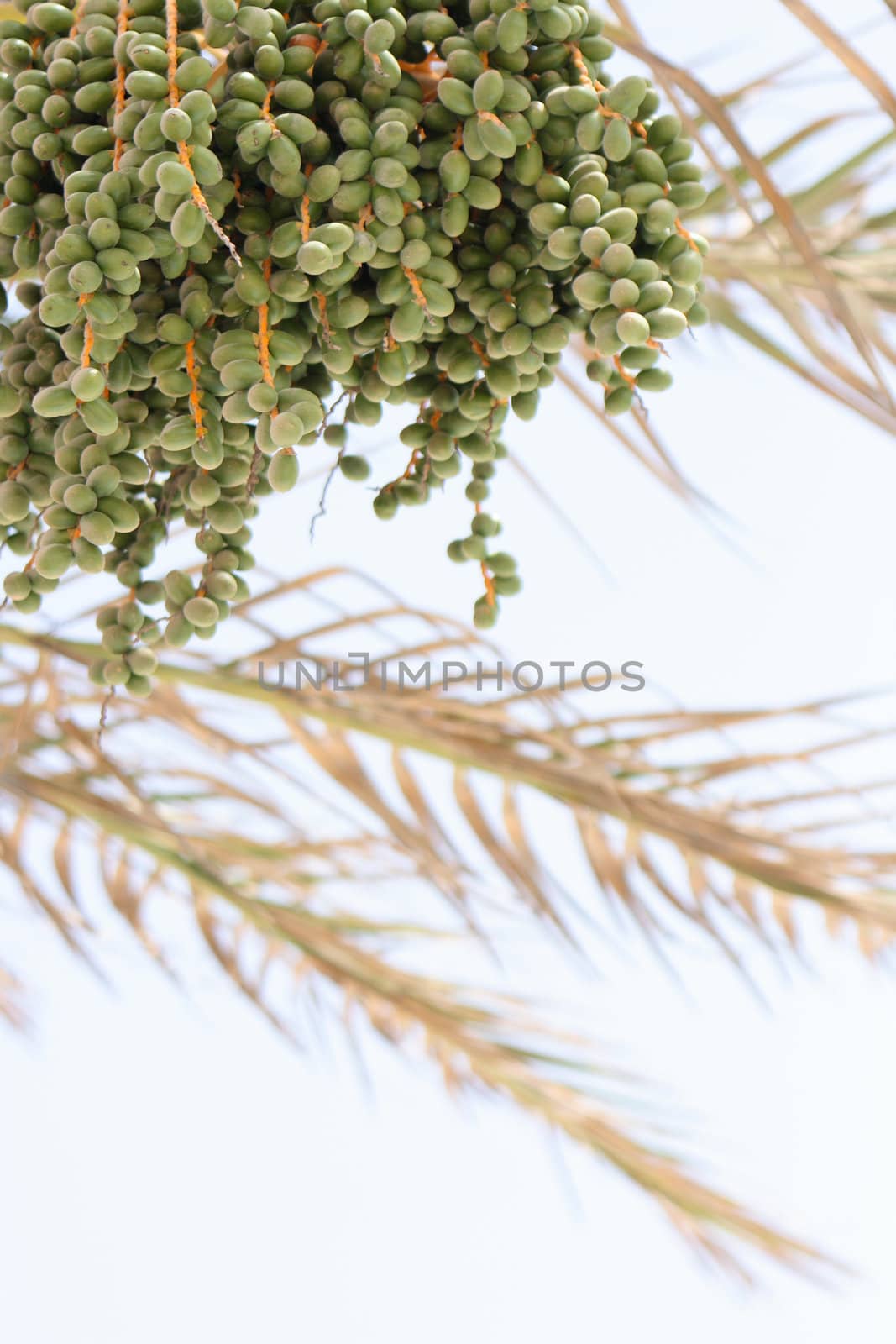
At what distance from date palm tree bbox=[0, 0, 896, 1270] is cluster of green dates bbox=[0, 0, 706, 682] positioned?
0.20m

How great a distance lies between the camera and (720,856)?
758 mm

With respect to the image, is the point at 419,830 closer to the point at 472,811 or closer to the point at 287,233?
the point at 472,811

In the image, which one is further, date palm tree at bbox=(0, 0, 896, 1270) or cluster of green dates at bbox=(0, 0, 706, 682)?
date palm tree at bbox=(0, 0, 896, 1270)

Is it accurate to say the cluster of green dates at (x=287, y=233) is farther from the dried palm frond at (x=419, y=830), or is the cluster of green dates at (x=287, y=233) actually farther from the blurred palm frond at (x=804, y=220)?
the dried palm frond at (x=419, y=830)

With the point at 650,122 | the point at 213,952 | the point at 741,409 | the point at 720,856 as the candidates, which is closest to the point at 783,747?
the point at 720,856

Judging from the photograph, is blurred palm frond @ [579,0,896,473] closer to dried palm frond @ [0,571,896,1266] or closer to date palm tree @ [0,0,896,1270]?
date palm tree @ [0,0,896,1270]

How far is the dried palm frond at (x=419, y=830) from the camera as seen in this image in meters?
0.72

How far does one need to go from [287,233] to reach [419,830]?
1.59 feet

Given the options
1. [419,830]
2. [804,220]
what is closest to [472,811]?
[419,830]

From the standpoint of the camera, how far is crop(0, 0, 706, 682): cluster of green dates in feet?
1.04

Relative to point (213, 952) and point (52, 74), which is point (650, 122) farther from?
point (213, 952)

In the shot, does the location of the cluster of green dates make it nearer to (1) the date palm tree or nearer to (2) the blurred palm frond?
(2) the blurred palm frond

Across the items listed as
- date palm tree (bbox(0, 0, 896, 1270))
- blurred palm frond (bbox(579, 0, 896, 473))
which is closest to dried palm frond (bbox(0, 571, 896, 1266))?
date palm tree (bbox(0, 0, 896, 1270))

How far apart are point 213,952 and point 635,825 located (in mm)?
299
